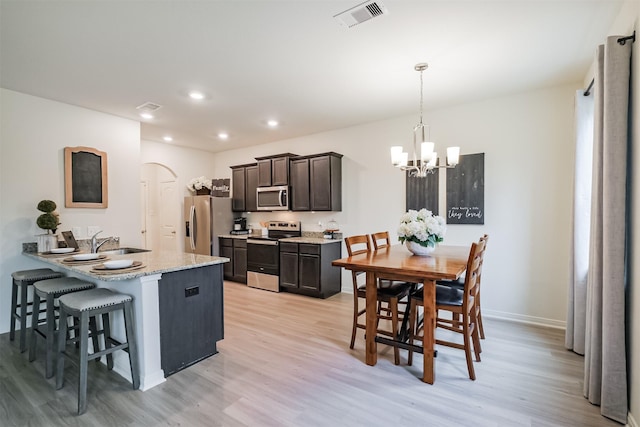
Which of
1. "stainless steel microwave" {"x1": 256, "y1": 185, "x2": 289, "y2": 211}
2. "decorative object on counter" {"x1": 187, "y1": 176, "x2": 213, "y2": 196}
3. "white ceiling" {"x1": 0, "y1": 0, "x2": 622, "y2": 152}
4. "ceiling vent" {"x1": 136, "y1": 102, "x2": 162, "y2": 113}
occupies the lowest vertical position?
"stainless steel microwave" {"x1": 256, "y1": 185, "x2": 289, "y2": 211}

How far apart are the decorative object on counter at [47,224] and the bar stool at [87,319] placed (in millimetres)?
1580

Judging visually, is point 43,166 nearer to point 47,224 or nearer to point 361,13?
point 47,224

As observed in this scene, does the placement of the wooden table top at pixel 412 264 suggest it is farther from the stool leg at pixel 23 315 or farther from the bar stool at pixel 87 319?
the stool leg at pixel 23 315

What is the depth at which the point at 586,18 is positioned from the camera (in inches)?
84.4

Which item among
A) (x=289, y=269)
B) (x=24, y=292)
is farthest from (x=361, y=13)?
(x=24, y=292)

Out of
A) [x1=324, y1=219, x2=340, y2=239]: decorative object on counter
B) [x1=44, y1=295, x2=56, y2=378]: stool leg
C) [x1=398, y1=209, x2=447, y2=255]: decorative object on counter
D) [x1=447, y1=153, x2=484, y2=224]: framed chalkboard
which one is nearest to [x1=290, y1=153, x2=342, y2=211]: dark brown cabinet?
[x1=324, y1=219, x2=340, y2=239]: decorative object on counter

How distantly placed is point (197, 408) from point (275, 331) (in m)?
1.33

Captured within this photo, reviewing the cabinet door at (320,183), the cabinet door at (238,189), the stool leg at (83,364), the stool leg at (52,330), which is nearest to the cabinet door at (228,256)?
the cabinet door at (238,189)

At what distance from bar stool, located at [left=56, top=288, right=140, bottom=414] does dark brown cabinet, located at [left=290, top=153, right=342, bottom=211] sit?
3.11 meters

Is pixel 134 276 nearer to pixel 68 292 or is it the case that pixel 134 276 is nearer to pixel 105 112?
pixel 68 292

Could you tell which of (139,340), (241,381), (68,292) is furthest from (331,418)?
(68,292)

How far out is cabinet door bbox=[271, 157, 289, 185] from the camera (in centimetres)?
516

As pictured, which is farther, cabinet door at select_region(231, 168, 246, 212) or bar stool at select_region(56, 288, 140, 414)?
cabinet door at select_region(231, 168, 246, 212)

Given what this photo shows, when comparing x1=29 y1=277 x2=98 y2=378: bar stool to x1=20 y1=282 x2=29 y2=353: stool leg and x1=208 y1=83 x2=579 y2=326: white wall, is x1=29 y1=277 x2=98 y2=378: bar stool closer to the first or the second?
x1=20 y1=282 x2=29 y2=353: stool leg
